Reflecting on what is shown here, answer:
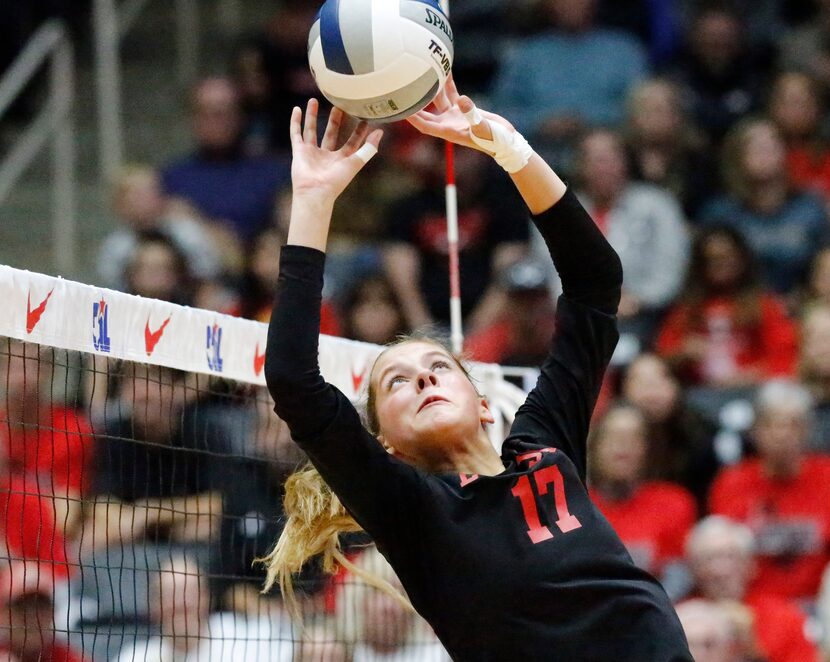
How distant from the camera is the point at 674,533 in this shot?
741 cm

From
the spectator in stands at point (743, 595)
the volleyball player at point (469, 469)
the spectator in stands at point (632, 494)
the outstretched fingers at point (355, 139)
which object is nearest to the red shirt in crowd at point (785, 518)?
the spectator in stands at point (743, 595)

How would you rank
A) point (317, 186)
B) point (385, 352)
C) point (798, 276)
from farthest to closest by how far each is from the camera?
point (798, 276) → point (385, 352) → point (317, 186)

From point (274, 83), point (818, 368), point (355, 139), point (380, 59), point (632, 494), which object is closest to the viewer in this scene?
point (355, 139)

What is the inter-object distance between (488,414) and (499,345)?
14.1 feet

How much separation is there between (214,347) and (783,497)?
3.66 m

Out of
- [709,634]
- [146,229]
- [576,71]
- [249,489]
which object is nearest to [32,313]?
[249,489]

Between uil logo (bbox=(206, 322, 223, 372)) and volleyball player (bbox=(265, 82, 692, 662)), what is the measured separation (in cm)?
88

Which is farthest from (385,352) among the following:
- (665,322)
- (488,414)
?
(665,322)

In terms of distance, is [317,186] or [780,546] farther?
[780,546]

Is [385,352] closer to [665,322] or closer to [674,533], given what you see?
[674,533]

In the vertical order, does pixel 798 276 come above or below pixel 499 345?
above

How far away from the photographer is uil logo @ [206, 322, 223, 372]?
4719 millimetres

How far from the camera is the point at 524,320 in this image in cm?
821

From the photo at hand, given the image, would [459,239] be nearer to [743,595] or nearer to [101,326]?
[743,595]
